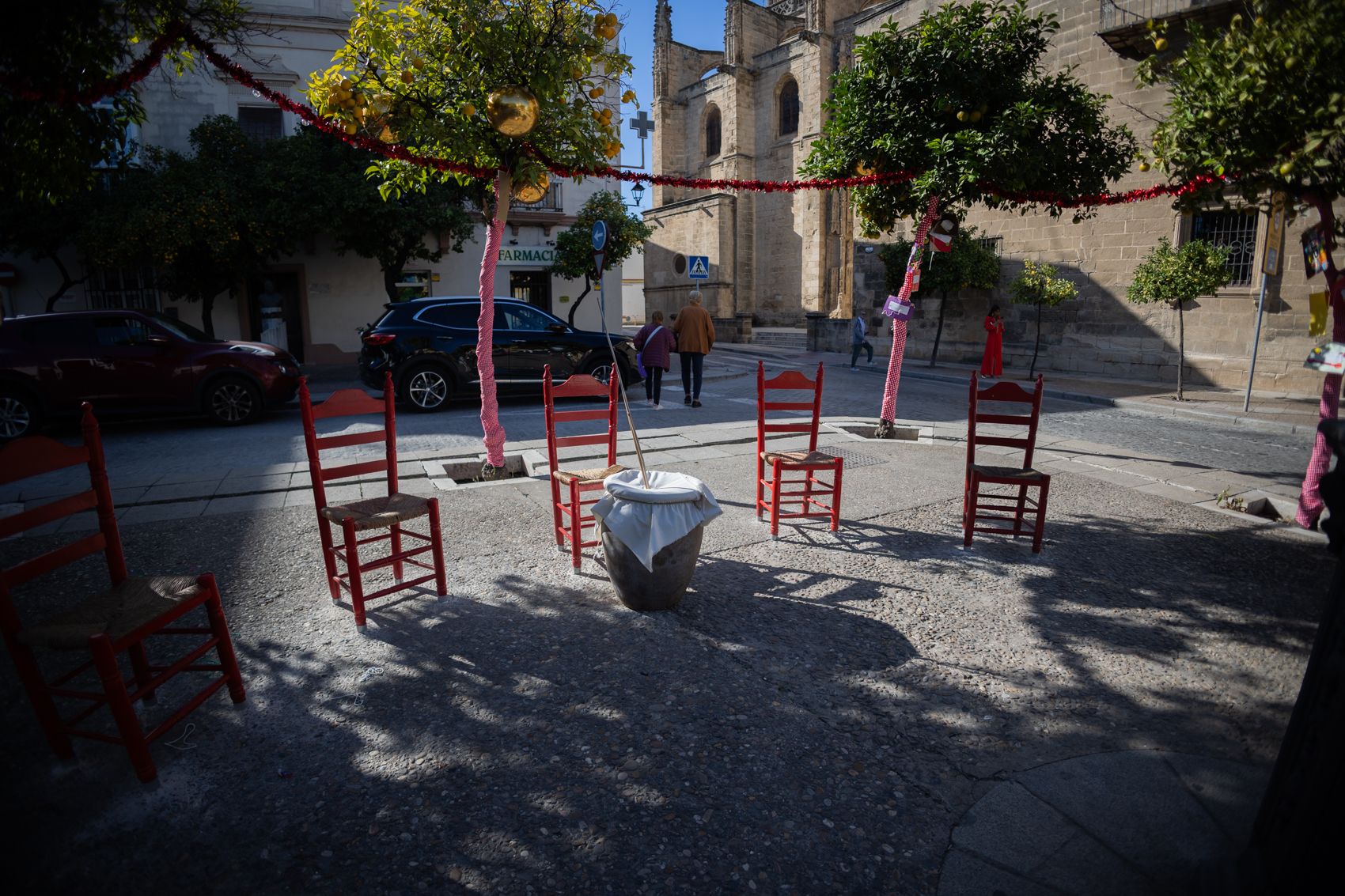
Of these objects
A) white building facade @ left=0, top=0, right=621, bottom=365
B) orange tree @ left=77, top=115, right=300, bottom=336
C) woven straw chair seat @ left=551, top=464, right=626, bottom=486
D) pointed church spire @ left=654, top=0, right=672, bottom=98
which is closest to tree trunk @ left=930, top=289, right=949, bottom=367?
white building facade @ left=0, top=0, right=621, bottom=365

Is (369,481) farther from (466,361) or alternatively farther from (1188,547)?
(1188,547)

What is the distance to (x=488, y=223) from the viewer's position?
23.2 feet

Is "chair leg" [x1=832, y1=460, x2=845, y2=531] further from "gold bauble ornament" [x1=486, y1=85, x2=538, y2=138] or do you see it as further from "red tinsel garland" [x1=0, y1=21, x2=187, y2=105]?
"red tinsel garland" [x1=0, y1=21, x2=187, y2=105]

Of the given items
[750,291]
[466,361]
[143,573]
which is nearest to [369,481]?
[143,573]

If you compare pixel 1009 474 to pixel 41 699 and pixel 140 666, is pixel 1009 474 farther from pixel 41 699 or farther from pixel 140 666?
pixel 41 699

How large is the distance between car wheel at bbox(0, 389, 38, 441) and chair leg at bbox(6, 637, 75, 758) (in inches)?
346

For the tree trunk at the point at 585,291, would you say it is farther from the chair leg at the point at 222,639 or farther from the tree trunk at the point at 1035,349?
the chair leg at the point at 222,639

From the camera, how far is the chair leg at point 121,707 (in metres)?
2.50

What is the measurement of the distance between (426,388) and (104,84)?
6.81 m

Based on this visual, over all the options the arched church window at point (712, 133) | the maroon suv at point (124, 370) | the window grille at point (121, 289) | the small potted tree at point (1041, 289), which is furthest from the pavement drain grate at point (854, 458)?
the arched church window at point (712, 133)

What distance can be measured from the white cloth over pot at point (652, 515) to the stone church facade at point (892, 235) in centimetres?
514

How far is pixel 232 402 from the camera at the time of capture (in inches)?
403

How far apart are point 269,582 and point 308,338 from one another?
16.4m

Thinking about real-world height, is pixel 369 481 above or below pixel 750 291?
below
